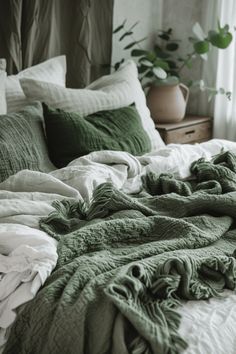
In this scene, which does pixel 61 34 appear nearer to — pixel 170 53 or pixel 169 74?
pixel 169 74

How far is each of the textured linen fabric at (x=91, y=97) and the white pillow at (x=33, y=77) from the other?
0.12ft

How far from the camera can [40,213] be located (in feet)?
6.00

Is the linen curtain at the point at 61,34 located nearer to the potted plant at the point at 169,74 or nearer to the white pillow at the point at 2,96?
the potted plant at the point at 169,74

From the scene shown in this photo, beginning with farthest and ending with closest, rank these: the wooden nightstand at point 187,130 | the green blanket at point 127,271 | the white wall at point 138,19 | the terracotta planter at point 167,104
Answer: the white wall at point 138,19 → the terracotta planter at point 167,104 → the wooden nightstand at point 187,130 → the green blanket at point 127,271

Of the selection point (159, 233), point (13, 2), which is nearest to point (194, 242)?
point (159, 233)

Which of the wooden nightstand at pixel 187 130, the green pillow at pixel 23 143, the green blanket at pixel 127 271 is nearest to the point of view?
the green blanket at pixel 127 271

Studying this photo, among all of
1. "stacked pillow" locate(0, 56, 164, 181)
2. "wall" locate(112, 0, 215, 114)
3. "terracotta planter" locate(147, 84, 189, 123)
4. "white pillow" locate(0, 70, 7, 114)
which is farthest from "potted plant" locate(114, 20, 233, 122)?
"white pillow" locate(0, 70, 7, 114)

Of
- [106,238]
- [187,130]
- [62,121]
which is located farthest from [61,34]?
[106,238]

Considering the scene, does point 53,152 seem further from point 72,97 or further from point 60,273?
point 60,273

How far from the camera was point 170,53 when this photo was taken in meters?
4.23

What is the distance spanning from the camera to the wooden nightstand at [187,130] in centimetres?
362

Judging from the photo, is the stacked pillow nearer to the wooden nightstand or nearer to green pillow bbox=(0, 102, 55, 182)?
green pillow bbox=(0, 102, 55, 182)

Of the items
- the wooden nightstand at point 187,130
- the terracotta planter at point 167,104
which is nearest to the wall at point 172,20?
the wooden nightstand at point 187,130

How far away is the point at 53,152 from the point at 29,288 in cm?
120
